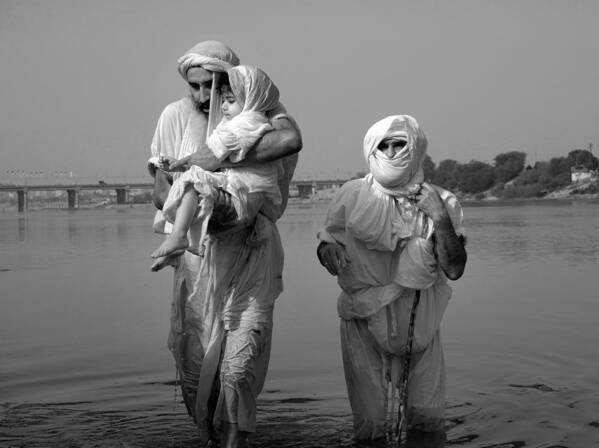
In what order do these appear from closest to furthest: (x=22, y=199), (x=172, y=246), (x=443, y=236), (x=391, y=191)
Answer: (x=172, y=246) → (x=443, y=236) → (x=391, y=191) → (x=22, y=199)

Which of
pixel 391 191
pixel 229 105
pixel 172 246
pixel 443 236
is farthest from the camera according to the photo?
pixel 391 191

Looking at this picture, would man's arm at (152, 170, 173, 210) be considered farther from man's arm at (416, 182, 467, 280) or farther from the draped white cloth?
man's arm at (416, 182, 467, 280)

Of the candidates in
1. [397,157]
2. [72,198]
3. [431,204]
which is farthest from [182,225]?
[72,198]

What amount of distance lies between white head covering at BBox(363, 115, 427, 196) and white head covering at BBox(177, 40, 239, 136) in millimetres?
878

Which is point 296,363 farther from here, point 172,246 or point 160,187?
point 172,246

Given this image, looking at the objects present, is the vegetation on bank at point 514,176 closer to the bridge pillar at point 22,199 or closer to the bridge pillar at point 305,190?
the bridge pillar at point 305,190

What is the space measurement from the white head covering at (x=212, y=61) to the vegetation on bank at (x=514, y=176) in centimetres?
10489

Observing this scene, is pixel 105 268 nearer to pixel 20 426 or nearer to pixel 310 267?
pixel 310 267

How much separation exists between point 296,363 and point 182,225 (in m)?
4.46

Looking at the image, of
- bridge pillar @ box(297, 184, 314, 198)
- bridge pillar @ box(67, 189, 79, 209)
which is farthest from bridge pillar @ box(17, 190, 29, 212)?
bridge pillar @ box(297, 184, 314, 198)

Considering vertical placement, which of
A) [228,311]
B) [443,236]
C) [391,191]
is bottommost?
[228,311]

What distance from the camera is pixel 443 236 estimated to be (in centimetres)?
580

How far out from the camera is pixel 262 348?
5.79 m

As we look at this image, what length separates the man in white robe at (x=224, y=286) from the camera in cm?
560
